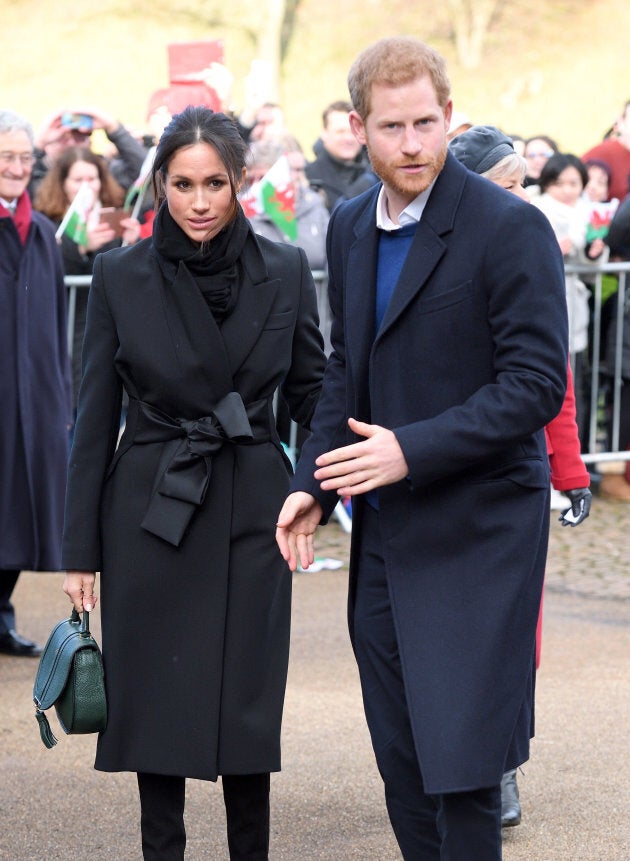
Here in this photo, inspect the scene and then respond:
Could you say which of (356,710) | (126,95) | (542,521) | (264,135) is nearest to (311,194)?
(264,135)

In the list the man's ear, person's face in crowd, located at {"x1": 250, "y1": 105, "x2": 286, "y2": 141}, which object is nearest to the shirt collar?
the man's ear

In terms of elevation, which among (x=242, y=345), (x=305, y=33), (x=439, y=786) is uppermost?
(x=305, y=33)

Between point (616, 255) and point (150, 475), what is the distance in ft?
22.7

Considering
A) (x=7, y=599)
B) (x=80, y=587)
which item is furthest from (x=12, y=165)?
(x=80, y=587)

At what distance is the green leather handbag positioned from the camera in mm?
3615

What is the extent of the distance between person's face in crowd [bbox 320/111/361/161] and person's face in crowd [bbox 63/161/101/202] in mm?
2429

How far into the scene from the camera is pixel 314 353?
393 centimetres

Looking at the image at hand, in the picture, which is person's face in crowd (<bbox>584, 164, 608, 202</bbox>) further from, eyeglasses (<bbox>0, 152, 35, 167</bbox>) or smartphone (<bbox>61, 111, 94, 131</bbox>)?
eyeglasses (<bbox>0, 152, 35, 167</bbox>)

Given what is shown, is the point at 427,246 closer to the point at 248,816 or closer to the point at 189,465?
the point at 189,465

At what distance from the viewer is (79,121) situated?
9883 mm

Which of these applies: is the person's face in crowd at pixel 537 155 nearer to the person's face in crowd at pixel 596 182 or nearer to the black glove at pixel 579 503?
the person's face in crowd at pixel 596 182

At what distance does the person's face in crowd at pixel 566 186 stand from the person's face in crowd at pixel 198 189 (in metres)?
→ 6.38

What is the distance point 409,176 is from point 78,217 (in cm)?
539

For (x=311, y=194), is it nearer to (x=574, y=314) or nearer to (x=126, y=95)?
(x=574, y=314)
